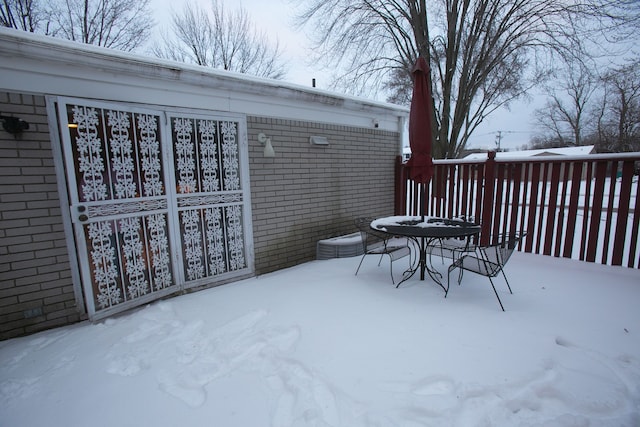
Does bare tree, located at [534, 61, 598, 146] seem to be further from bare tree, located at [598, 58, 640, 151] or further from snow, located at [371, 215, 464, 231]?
snow, located at [371, 215, 464, 231]

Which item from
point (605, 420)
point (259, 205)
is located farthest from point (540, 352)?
point (259, 205)

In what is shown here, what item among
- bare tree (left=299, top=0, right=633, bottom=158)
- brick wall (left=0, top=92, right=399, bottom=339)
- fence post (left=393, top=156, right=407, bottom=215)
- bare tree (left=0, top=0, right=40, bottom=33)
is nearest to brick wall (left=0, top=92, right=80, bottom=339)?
brick wall (left=0, top=92, right=399, bottom=339)

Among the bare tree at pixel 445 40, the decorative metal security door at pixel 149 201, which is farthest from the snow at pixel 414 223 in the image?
the bare tree at pixel 445 40

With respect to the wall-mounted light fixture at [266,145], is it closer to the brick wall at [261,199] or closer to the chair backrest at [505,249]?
the brick wall at [261,199]

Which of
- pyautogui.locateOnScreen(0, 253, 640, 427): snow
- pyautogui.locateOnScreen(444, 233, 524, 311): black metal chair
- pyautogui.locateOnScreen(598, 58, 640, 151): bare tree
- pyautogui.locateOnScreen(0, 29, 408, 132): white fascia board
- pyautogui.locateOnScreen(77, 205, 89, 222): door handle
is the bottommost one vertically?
pyautogui.locateOnScreen(0, 253, 640, 427): snow

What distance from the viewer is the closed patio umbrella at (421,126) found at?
372cm

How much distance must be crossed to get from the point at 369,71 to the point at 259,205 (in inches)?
357

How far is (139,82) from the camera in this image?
10.5 feet

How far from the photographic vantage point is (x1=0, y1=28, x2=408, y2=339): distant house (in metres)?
2.70

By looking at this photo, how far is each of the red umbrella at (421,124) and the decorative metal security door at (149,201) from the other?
2.28 m

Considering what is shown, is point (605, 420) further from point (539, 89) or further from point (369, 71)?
point (539, 89)

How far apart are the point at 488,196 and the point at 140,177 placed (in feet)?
16.7

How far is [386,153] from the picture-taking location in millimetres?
6238

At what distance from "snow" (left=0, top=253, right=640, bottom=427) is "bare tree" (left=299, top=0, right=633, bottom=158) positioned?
8641 mm
